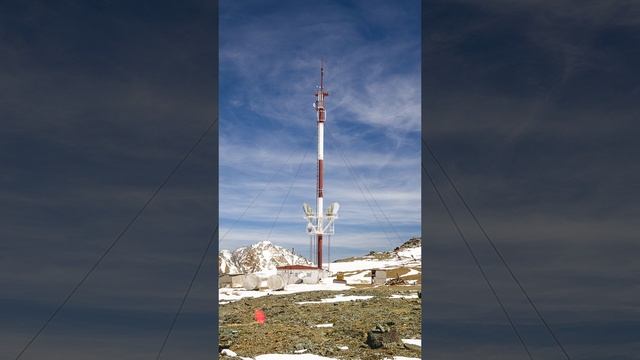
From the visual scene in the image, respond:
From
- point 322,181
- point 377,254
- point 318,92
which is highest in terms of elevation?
point 318,92

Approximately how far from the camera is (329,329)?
18.5 meters

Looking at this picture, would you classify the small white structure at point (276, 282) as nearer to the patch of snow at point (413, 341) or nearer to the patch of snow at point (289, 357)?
the patch of snow at point (413, 341)

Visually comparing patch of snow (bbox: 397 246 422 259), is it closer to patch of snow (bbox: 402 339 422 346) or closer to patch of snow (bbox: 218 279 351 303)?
patch of snow (bbox: 218 279 351 303)

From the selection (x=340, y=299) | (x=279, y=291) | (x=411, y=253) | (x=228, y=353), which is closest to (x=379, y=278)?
(x=279, y=291)

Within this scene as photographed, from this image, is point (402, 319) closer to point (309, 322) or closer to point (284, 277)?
point (309, 322)

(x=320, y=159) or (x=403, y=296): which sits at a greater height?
(x=320, y=159)

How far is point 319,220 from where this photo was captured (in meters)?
39.8

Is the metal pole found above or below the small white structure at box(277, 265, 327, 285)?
above

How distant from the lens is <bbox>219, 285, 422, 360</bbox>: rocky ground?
1558cm

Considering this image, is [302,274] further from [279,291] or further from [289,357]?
[289,357]

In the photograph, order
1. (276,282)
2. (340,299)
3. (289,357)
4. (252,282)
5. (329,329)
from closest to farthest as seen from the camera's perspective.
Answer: (289,357) → (329,329) → (340,299) → (276,282) → (252,282)

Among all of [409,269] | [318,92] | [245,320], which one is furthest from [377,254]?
[245,320]

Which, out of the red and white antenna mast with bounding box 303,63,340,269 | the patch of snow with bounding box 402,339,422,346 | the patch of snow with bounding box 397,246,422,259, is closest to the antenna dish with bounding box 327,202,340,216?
the red and white antenna mast with bounding box 303,63,340,269

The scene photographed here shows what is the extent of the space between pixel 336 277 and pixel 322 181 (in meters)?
7.73
